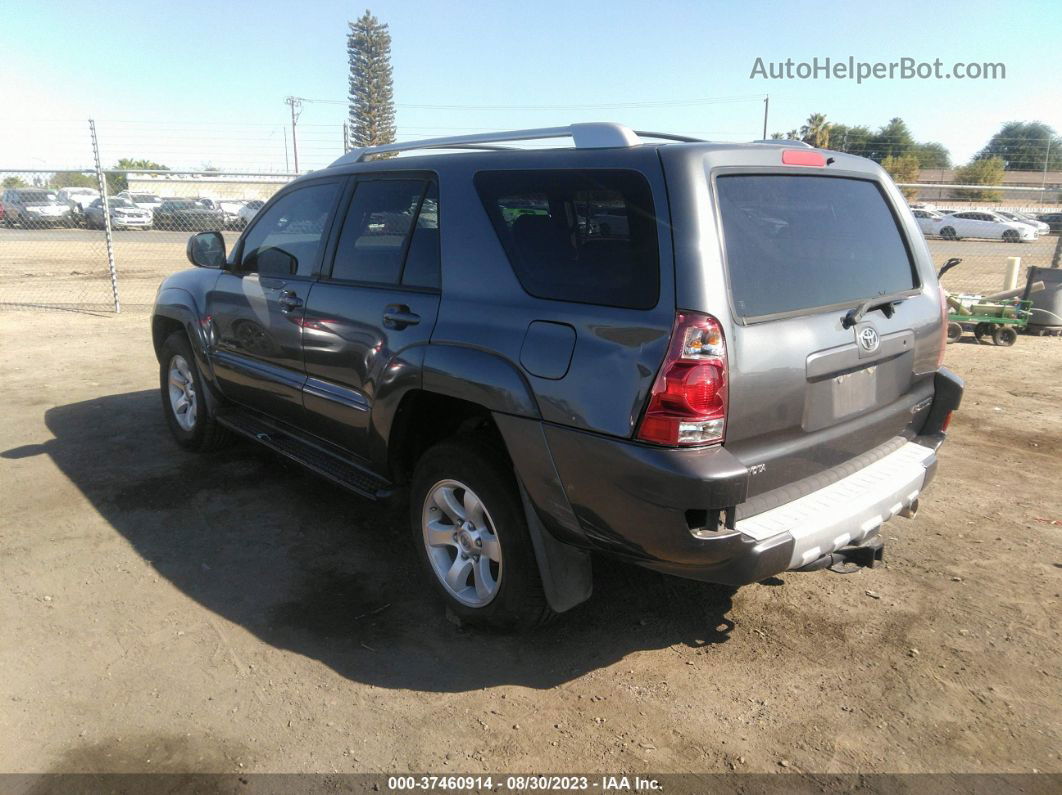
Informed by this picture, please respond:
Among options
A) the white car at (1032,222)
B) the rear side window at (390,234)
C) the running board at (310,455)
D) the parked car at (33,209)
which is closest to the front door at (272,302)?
the running board at (310,455)

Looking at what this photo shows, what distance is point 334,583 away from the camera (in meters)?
3.73

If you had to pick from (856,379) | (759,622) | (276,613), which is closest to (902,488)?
(856,379)

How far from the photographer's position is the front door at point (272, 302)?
409cm

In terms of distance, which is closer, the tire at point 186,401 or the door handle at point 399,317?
the door handle at point 399,317

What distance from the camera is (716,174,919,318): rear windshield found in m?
2.63

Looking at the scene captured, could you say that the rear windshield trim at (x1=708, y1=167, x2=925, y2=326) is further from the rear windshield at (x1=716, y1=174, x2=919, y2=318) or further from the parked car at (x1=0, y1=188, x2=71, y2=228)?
the parked car at (x1=0, y1=188, x2=71, y2=228)

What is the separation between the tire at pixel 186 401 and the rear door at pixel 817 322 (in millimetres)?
3779

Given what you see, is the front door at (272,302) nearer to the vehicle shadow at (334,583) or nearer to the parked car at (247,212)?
the vehicle shadow at (334,583)

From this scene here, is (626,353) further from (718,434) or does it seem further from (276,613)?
(276,613)

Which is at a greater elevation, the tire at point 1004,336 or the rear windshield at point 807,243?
the rear windshield at point 807,243

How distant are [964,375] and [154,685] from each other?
309 inches

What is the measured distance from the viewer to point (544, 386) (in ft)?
8.81

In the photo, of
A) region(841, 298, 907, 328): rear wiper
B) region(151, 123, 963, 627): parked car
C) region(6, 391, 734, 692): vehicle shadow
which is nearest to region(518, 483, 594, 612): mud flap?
region(151, 123, 963, 627): parked car

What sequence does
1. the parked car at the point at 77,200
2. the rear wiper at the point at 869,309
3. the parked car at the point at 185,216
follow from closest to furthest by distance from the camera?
the rear wiper at the point at 869,309, the parked car at the point at 77,200, the parked car at the point at 185,216
